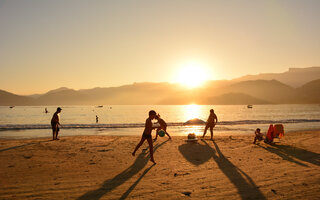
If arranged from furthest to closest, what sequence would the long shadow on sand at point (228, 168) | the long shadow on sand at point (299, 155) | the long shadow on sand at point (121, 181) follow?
the long shadow on sand at point (299, 155)
the long shadow on sand at point (228, 168)
the long shadow on sand at point (121, 181)

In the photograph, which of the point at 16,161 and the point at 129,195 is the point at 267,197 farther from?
the point at 16,161

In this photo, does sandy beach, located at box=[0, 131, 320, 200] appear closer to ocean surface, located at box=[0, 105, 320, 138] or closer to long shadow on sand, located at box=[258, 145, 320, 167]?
long shadow on sand, located at box=[258, 145, 320, 167]

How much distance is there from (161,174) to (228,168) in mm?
2554

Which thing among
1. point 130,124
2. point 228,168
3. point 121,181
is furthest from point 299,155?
point 130,124

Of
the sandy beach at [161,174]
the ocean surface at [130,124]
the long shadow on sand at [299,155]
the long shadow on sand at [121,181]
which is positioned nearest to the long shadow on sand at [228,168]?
the sandy beach at [161,174]

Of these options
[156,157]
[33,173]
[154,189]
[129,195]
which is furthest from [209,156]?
[33,173]

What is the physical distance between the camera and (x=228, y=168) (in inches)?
328

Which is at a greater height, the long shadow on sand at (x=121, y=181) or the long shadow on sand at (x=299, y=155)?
the long shadow on sand at (x=299, y=155)

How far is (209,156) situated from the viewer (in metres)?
10.5

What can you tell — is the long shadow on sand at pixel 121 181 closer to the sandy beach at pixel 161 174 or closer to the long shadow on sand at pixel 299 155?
the sandy beach at pixel 161 174

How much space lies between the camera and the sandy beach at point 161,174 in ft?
18.9

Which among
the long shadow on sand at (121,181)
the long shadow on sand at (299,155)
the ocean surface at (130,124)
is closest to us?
the long shadow on sand at (121,181)

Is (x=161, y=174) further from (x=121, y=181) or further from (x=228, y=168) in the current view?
(x=228, y=168)

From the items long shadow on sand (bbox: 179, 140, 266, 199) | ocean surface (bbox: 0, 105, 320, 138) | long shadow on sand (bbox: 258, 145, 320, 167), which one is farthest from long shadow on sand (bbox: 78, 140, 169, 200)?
ocean surface (bbox: 0, 105, 320, 138)
